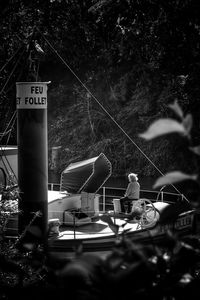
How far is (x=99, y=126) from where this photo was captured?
2536 centimetres

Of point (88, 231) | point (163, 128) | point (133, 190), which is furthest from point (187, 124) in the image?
point (133, 190)

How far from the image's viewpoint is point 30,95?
303 inches

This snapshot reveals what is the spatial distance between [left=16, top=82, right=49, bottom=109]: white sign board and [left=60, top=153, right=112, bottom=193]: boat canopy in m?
2.42

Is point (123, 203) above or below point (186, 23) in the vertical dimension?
below

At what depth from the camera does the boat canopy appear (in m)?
9.74

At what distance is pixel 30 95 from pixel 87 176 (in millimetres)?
2653

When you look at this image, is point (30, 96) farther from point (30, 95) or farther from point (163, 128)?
point (163, 128)

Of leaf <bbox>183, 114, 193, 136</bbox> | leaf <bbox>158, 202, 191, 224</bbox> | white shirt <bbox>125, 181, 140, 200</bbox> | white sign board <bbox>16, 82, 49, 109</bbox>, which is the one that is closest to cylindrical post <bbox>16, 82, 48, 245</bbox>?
white sign board <bbox>16, 82, 49, 109</bbox>

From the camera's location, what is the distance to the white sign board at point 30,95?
7.70 m

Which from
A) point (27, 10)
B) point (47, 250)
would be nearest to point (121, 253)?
point (47, 250)

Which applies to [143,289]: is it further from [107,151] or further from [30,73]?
[107,151]

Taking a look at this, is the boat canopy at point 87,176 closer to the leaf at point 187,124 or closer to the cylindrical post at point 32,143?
the cylindrical post at point 32,143

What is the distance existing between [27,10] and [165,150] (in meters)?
15.3

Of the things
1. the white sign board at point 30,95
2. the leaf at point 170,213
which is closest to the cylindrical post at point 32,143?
the white sign board at point 30,95
